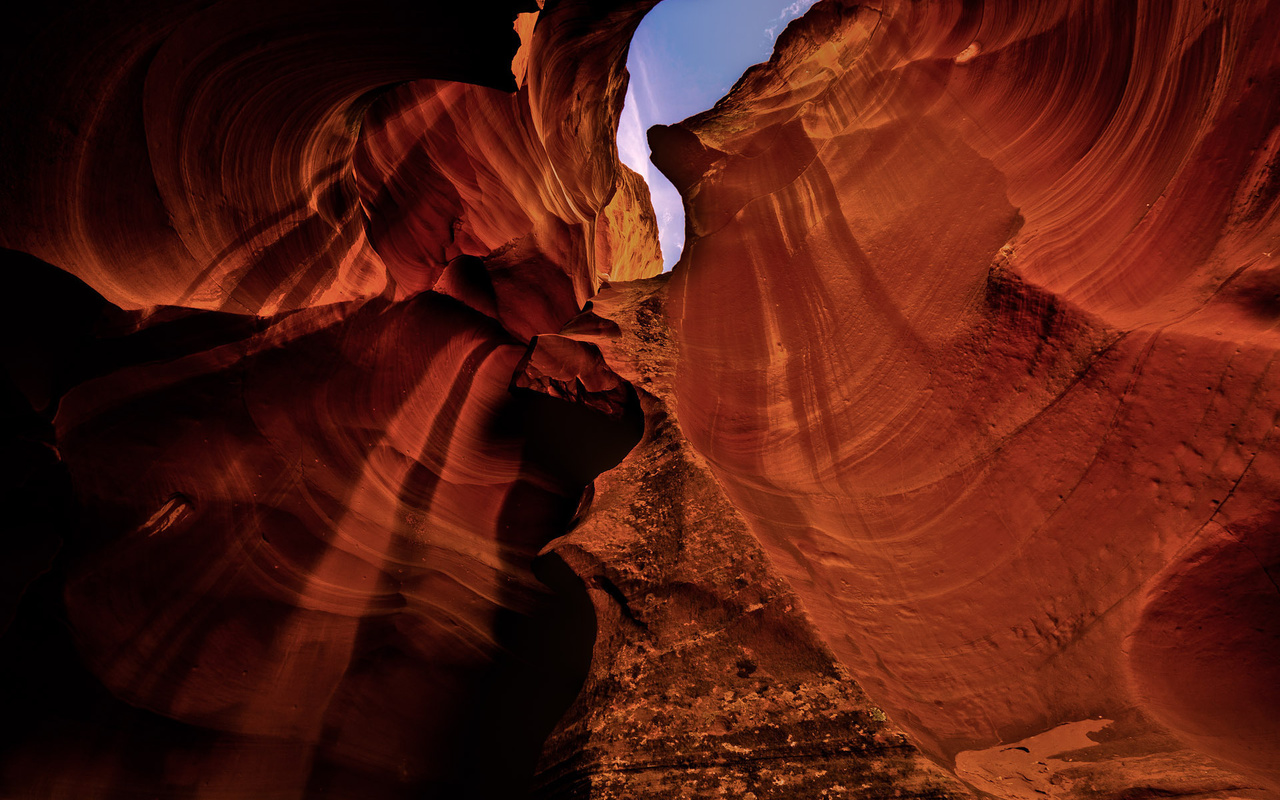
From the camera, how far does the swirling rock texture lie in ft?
9.29

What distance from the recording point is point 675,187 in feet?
20.4

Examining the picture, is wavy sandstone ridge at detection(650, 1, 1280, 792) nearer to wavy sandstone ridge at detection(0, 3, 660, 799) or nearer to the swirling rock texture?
the swirling rock texture

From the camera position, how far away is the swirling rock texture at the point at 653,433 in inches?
111

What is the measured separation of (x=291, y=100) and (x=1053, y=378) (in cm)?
546

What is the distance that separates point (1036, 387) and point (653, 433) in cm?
257

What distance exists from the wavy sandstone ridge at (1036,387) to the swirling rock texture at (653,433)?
24 millimetres

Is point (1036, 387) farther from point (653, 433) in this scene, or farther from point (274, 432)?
point (274, 432)

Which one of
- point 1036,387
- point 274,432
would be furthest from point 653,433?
point 274,432

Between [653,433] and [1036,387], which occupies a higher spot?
[1036,387]

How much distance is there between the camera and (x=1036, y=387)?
11.5ft

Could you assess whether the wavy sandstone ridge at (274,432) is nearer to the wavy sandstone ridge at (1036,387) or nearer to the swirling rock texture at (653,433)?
the swirling rock texture at (653,433)

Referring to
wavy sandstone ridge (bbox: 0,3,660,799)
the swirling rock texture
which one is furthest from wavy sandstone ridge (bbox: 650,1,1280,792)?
wavy sandstone ridge (bbox: 0,3,660,799)

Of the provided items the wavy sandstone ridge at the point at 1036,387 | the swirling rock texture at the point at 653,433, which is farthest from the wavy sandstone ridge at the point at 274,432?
the wavy sandstone ridge at the point at 1036,387

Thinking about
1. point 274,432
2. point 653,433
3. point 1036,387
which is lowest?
point 653,433
